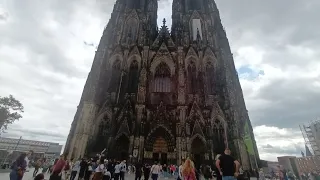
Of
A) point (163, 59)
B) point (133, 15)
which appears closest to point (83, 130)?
point (163, 59)

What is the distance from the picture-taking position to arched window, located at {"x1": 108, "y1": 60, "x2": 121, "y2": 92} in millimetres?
25500

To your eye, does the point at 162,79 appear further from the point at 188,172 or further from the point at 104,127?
the point at 188,172

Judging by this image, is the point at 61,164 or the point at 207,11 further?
the point at 207,11

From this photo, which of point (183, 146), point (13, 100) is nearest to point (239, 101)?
point (183, 146)

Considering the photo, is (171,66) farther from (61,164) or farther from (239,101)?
(61,164)

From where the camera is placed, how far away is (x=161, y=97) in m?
25.1

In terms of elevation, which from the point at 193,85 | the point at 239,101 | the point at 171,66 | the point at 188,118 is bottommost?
the point at 188,118

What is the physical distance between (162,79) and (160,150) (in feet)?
31.2

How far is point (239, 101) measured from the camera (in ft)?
82.4

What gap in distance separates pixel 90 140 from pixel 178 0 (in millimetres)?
26810

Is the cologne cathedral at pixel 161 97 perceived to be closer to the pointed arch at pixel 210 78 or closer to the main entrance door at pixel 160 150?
the pointed arch at pixel 210 78

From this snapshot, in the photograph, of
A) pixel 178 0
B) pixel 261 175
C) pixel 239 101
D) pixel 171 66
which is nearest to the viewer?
pixel 261 175

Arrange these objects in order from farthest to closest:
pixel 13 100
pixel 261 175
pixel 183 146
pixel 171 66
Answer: pixel 13 100 < pixel 171 66 < pixel 183 146 < pixel 261 175

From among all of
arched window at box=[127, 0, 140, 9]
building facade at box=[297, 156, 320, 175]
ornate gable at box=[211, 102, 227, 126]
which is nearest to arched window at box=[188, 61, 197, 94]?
ornate gable at box=[211, 102, 227, 126]
